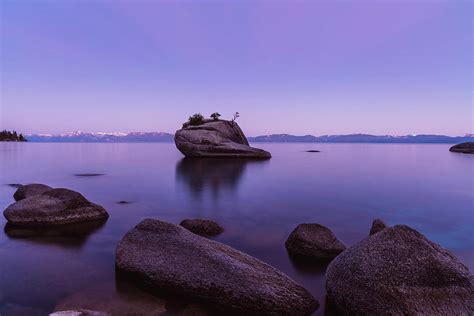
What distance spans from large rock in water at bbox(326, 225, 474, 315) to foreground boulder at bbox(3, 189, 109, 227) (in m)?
11.3

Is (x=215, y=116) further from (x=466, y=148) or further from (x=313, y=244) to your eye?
(x=466, y=148)

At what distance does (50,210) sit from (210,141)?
128 ft

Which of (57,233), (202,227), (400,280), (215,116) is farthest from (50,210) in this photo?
(215,116)

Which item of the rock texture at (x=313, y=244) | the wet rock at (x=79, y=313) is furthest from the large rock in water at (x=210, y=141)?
the wet rock at (x=79, y=313)

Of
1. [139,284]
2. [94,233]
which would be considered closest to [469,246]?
[139,284]

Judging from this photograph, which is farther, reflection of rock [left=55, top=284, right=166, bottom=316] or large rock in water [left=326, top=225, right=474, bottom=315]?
reflection of rock [left=55, top=284, right=166, bottom=316]

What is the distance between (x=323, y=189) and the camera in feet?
85.9

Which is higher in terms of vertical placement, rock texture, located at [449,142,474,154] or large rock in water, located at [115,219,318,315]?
rock texture, located at [449,142,474,154]

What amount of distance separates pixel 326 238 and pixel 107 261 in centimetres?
727

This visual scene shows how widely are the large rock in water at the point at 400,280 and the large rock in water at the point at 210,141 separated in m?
45.3

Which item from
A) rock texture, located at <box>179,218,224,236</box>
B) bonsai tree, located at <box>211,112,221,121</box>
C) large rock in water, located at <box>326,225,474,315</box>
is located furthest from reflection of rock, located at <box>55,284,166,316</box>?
bonsai tree, located at <box>211,112,221,121</box>

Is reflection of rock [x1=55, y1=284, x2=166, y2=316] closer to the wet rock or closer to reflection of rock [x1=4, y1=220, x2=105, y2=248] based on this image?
the wet rock

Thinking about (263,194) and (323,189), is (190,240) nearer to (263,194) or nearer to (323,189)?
(263,194)

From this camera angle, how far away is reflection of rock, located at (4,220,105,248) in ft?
36.2
